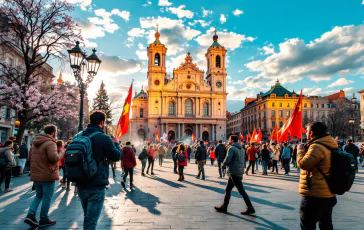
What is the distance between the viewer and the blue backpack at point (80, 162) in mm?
3135

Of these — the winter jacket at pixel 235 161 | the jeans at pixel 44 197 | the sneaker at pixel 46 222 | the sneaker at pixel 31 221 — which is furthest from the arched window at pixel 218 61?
the sneaker at pixel 31 221

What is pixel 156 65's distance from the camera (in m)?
58.5

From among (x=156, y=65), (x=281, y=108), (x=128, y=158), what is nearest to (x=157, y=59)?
(x=156, y=65)

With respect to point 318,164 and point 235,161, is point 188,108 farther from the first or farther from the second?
point 318,164

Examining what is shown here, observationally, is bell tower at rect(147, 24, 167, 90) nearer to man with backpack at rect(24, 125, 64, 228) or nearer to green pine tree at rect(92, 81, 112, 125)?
green pine tree at rect(92, 81, 112, 125)

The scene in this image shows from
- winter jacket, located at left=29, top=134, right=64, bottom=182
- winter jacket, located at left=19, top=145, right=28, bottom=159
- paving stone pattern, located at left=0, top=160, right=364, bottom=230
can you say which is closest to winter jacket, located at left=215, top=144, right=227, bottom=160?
paving stone pattern, located at left=0, top=160, right=364, bottom=230

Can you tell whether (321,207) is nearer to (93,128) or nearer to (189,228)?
(189,228)

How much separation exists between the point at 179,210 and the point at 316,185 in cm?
366

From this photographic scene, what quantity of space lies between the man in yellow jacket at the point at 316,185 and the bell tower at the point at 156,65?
55139 millimetres

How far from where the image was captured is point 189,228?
4.83 meters

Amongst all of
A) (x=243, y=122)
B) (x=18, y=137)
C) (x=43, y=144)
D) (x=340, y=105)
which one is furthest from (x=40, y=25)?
(x=243, y=122)

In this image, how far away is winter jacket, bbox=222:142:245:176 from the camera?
6.16m

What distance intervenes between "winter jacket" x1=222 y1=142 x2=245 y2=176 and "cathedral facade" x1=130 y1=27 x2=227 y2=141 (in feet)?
163

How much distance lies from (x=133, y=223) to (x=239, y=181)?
256 centimetres
